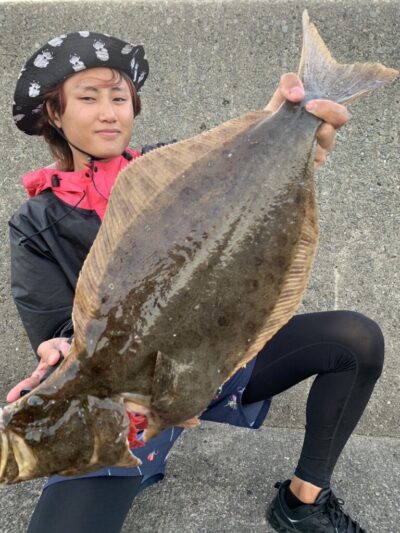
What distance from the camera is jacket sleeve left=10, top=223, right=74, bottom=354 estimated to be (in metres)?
1.78

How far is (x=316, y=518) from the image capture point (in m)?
1.91

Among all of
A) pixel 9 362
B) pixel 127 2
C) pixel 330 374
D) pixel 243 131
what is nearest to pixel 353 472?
pixel 330 374

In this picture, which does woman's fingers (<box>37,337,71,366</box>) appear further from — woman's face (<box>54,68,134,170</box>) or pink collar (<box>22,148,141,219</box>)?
woman's face (<box>54,68,134,170</box>)

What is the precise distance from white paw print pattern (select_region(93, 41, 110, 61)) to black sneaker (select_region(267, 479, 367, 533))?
1953mm

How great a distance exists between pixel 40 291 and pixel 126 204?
0.75m

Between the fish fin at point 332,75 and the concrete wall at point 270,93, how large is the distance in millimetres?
1263

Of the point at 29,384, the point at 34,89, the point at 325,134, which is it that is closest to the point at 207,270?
the point at 325,134

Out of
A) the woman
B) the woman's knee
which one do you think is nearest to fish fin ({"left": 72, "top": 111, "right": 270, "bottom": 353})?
the woman

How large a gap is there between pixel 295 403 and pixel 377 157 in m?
1.57

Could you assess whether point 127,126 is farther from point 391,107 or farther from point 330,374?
point 391,107

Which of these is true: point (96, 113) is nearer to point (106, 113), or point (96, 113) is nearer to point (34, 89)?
point (106, 113)

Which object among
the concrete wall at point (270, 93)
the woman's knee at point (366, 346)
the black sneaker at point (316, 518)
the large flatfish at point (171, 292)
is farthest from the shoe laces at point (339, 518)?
the large flatfish at point (171, 292)

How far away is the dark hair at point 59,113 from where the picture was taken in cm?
177

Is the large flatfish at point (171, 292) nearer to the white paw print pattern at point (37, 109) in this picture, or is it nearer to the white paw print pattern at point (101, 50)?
the white paw print pattern at point (101, 50)
